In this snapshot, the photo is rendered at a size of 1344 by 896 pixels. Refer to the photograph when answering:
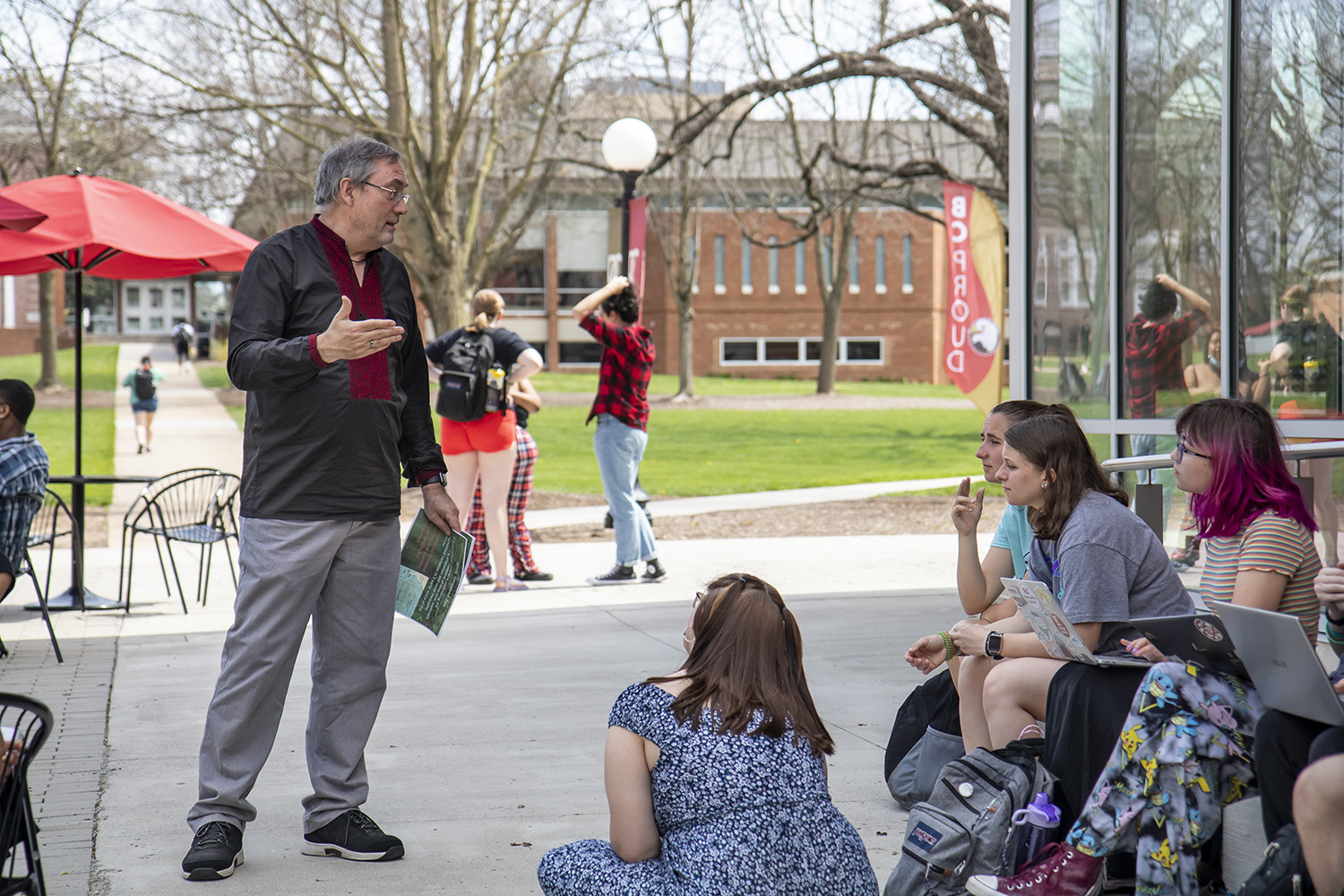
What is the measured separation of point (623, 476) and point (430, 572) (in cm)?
468

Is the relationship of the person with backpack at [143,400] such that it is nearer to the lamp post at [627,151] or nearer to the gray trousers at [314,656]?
the lamp post at [627,151]

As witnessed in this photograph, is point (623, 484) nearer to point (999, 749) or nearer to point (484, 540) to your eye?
point (484, 540)

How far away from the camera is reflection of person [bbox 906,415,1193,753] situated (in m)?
3.42

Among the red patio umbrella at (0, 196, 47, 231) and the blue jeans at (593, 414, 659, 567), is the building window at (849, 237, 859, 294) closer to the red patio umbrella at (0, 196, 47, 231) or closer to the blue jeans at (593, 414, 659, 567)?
the blue jeans at (593, 414, 659, 567)

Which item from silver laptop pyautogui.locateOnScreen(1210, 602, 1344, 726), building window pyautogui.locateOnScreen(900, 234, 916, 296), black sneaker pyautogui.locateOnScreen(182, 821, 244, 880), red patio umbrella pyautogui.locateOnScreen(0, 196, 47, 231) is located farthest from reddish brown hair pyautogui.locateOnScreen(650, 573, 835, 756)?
building window pyautogui.locateOnScreen(900, 234, 916, 296)

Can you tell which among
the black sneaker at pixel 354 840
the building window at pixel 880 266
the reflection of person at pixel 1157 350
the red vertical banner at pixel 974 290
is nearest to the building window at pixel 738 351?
the building window at pixel 880 266

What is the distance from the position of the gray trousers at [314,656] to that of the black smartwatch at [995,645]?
1.80 metres

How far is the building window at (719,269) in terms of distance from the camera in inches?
2163

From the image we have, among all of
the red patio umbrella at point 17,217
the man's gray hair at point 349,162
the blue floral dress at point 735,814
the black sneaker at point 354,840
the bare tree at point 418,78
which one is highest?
the bare tree at point 418,78

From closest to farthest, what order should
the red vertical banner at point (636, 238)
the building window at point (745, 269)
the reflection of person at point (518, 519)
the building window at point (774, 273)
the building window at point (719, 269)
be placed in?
the reflection of person at point (518, 519), the red vertical banner at point (636, 238), the building window at point (719, 269), the building window at point (745, 269), the building window at point (774, 273)

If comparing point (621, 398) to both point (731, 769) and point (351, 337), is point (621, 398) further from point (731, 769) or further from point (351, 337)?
point (731, 769)

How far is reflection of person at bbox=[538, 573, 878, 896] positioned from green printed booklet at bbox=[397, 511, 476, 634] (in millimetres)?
1592

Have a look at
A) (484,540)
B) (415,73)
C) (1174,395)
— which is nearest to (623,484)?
(484,540)

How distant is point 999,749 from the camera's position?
338 centimetres
